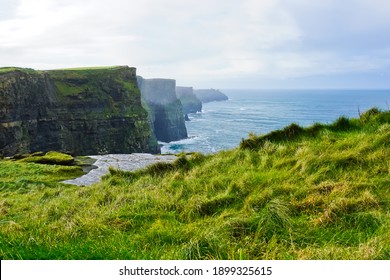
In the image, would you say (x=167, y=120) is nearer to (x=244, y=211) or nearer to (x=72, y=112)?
(x=72, y=112)

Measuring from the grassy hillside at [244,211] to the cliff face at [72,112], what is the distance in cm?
8464

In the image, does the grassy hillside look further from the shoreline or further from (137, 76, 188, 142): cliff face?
(137, 76, 188, 142): cliff face

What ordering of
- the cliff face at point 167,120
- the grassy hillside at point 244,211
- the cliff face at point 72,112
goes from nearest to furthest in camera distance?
the grassy hillside at point 244,211 → the cliff face at point 72,112 → the cliff face at point 167,120

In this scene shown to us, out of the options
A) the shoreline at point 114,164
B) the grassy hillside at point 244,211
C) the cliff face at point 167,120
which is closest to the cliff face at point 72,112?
the cliff face at point 167,120

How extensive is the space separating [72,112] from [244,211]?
106 meters

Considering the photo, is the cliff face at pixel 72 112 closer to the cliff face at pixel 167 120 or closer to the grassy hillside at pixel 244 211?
the cliff face at pixel 167 120

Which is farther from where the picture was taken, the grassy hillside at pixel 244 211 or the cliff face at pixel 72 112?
the cliff face at pixel 72 112

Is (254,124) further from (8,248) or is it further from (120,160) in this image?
(8,248)

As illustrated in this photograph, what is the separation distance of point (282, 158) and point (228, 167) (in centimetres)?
156

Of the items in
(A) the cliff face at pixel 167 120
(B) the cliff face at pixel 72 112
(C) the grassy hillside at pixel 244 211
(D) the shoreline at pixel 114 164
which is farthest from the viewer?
(A) the cliff face at pixel 167 120

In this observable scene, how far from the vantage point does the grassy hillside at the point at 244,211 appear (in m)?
4.63

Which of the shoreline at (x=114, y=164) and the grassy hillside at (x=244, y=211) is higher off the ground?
the grassy hillside at (x=244, y=211)

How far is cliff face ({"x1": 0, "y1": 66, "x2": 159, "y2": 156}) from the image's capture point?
3615 inches

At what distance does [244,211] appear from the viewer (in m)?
6.85
